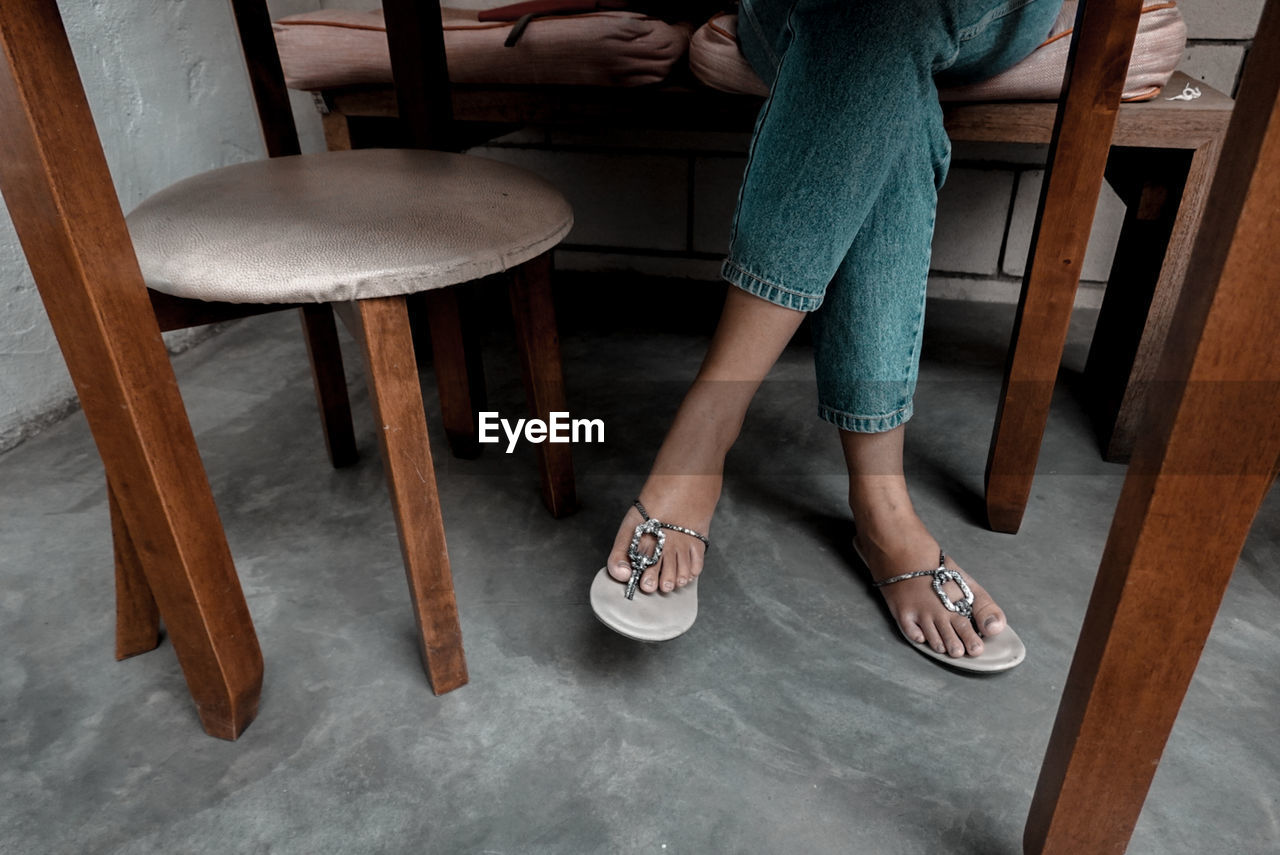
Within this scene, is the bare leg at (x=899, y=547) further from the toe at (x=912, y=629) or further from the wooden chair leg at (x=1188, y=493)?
the wooden chair leg at (x=1188, y=493)

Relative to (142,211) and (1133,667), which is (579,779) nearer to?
(1133,667)

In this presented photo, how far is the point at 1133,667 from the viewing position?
0.47 meters

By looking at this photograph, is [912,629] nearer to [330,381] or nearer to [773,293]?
[773,293]

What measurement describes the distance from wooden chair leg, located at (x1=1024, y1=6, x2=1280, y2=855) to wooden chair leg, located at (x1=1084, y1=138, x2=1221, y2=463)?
620 millimetres

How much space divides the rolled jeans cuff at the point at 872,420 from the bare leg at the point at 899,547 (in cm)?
1

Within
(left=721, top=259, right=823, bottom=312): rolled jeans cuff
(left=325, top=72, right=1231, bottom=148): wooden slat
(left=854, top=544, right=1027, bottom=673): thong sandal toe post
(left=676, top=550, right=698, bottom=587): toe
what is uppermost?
(left=325, top=72, right=1231, bottom=148): wooden slat

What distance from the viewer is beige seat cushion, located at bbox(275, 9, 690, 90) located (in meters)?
1.21

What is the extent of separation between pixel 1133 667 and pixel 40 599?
1076 mm

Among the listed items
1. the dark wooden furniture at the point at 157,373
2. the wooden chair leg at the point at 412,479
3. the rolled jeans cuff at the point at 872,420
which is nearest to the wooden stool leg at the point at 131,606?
the dark wooden furniture at the point at 157,373

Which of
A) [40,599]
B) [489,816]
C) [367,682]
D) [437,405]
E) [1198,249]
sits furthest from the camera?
[437,405]

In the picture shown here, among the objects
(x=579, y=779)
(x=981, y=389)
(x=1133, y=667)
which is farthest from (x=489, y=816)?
(x=981, y=389)

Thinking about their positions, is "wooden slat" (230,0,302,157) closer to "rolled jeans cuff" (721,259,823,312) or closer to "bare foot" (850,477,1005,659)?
"rolled jeans cuff" (721,259,823,312)

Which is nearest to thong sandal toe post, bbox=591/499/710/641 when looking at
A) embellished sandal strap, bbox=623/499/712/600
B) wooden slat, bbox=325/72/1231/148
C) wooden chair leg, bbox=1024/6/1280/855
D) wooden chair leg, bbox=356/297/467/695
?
embellished sandal strap, bbox=623/499/712/600

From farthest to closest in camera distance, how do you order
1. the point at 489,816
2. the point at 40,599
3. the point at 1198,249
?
the point at 40,599 < the point at 489,816 < the point at 1198,249
